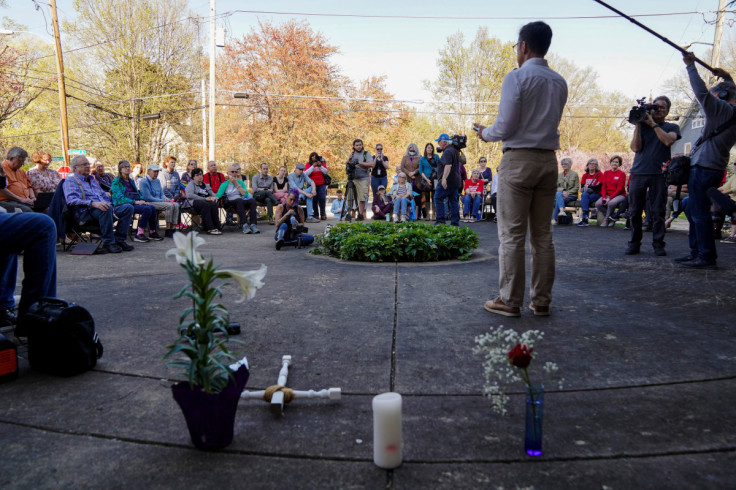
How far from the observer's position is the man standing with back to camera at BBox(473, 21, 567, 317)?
12.5ft

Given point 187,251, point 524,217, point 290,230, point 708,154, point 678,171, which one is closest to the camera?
point 187,251

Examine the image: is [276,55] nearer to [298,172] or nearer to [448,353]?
[298,172]

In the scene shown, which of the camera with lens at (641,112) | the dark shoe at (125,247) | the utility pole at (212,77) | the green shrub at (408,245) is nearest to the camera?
the camera with lens at (641,112)

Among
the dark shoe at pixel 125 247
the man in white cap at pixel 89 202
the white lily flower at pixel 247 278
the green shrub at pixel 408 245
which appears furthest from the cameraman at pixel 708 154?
the man in white cap at pixel 89 202

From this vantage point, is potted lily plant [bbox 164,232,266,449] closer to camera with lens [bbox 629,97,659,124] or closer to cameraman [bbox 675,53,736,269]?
cameraman [bbox 675,53,736,269]

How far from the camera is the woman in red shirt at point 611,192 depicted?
12211 mm

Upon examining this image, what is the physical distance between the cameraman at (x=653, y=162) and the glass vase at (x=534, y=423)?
578cm

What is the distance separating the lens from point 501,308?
408cm

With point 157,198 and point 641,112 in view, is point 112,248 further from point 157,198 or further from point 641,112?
point 641,112

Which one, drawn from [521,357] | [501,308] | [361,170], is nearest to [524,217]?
[501,308]

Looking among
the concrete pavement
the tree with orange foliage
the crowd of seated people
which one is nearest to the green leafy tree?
the tree with orange foliage

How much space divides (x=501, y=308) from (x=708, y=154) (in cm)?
376

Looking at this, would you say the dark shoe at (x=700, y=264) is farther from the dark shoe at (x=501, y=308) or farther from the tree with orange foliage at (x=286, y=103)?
the tree with orange foliage at (x=286, y=103)

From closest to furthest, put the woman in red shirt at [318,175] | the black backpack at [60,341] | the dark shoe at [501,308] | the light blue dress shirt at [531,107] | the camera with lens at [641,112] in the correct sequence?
the black backpack at [60,341] < the light blue dress shirt at [531,107] < the dark shoe at [501,308] < the camera with lens at [641,112] < the woman in red shirt at [318,175]
